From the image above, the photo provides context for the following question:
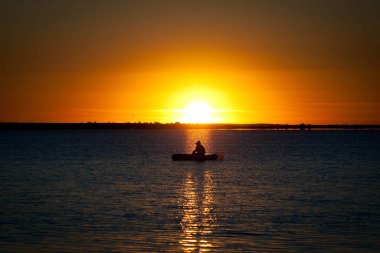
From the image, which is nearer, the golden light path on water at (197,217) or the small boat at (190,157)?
the golden light path on water at (197,217)

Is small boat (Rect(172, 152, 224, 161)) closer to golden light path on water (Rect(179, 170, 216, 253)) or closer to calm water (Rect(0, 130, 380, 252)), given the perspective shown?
calm water (Rect(0, 130, 380, 252))

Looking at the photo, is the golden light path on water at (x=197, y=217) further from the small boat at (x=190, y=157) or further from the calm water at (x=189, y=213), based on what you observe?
the small boat at (x=190, y=157)

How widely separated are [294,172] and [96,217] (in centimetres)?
3409

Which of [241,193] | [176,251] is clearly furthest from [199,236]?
[241,193]

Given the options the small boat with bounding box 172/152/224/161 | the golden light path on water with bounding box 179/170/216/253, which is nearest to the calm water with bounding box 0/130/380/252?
the golden light path on water with bounding box 179/170/216/253

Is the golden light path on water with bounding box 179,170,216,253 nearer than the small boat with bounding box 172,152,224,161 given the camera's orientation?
Yes

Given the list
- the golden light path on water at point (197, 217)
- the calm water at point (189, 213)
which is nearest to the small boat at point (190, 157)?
the calm water at point (189, 213)

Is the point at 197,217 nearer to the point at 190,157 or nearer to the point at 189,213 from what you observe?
the point at 189,213

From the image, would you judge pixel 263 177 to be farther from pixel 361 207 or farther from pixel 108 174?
pixel 361 207

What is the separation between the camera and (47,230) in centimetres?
2783

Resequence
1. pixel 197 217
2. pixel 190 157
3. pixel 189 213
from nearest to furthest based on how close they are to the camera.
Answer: pixel 197 217
pixel 189 213
pixel 190 157

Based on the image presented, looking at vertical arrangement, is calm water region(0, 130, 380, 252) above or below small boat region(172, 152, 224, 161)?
below

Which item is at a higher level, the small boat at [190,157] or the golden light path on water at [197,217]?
the small boat at [190,157]

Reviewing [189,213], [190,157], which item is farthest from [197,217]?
[190,157]
